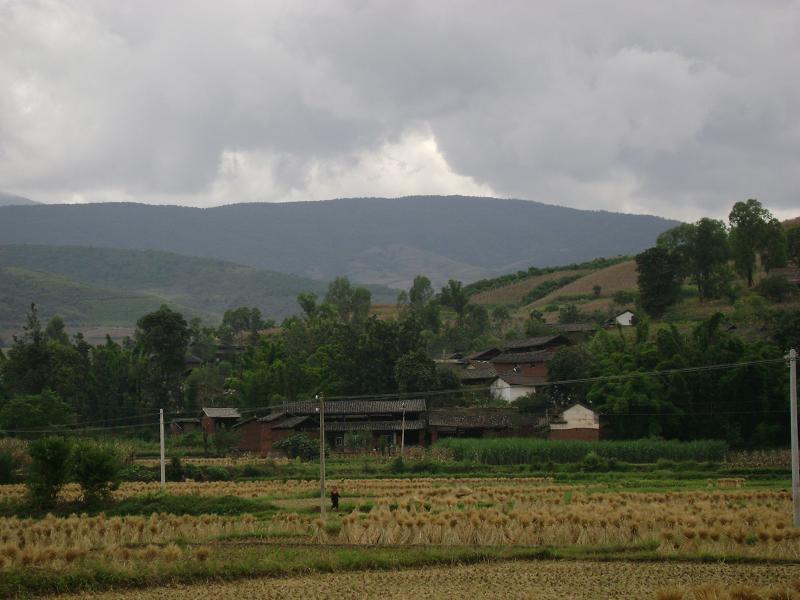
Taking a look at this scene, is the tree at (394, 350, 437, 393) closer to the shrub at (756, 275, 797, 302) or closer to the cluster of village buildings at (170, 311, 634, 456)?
the cluster of village buildings at (170, 311, 634, 456)

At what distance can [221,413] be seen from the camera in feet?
287

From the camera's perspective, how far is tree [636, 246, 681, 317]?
108562mm

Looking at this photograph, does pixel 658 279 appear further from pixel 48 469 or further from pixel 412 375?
pixel 48 469

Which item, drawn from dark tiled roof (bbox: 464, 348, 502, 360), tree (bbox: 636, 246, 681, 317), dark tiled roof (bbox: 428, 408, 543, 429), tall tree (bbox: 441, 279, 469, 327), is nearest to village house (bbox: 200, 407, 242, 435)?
dark tiled roof (bbox: 428, 408, 543, 429)

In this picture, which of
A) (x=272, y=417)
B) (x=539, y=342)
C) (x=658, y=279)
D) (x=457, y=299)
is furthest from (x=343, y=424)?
(x=457, y=299)

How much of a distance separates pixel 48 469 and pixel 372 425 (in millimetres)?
36872

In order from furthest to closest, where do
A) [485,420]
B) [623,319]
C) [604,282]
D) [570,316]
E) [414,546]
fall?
[604,282]
[570,316]
[623,319]
[485,420]
[414,546]

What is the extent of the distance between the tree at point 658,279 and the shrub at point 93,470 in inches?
2895

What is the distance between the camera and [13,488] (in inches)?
2126

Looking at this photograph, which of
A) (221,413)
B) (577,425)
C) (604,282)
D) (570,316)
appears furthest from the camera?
(604,282)

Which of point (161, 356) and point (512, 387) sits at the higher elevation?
point (161, 356)

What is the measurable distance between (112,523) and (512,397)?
5645 cm

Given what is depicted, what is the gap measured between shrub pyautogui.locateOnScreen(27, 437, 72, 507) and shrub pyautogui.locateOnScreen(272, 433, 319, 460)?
29491 mm

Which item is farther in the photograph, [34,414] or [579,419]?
[34,414]
